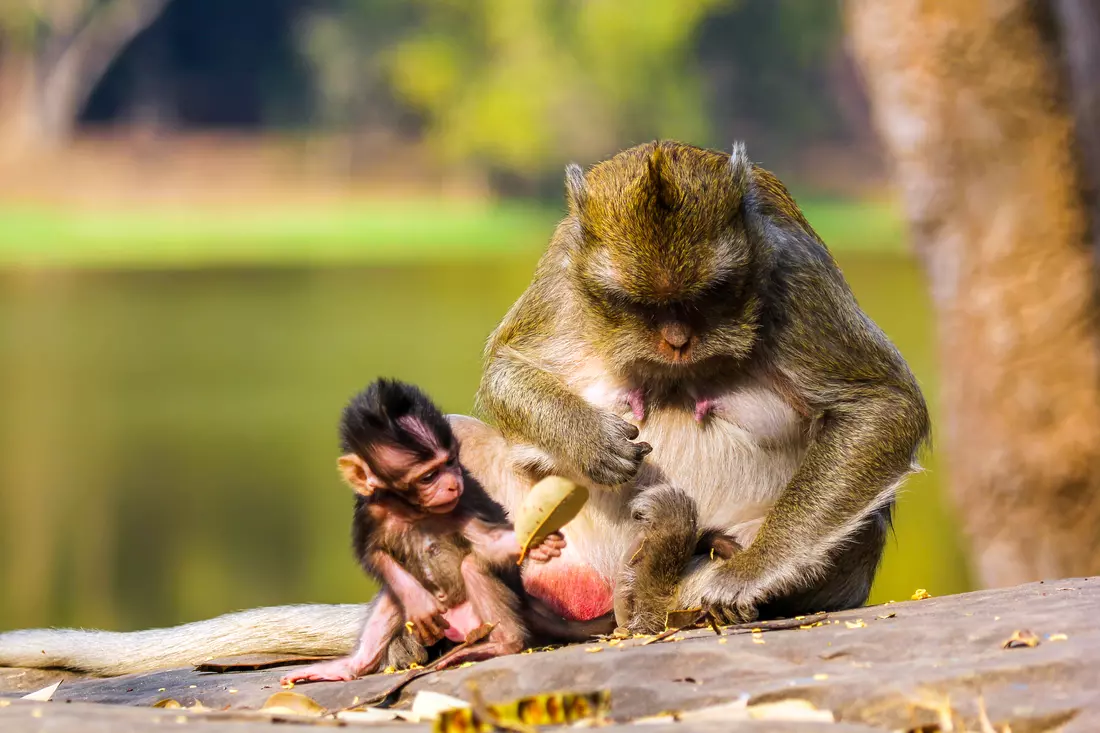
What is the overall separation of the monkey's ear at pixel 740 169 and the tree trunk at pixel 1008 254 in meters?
5.91

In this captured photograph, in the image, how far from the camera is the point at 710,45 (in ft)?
177

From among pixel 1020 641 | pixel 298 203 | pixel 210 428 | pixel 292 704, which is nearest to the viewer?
pixel 1020 641

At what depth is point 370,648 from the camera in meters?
5.75

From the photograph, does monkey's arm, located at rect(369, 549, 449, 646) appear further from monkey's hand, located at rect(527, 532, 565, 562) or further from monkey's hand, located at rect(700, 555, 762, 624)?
monkey's hand, located at rect(700, 555, 762, 624)

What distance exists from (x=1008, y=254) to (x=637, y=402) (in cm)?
617

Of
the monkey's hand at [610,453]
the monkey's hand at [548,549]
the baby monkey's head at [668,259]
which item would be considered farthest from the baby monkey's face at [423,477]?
the baby monkey's head at [668,259]

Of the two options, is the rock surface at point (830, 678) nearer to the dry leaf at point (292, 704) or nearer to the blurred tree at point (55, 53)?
the dry leaf at point (292, 704)

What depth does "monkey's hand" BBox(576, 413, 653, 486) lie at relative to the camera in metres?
5.61

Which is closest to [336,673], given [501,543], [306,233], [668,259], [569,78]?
[501,543]

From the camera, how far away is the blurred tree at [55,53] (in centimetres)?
5347

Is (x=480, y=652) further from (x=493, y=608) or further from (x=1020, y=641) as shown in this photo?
(x=1020, y=641)

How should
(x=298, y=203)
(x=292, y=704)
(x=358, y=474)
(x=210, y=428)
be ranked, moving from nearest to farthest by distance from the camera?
(x=292, y=704) < (x=358, y=474) < (x=210, y=428) < (x=298, y=203)

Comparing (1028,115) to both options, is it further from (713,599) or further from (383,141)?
(383,141)

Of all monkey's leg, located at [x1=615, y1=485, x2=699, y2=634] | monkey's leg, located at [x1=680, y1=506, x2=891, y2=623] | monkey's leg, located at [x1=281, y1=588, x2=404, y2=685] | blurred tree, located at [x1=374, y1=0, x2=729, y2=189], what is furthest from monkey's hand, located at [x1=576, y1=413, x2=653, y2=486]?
blurred tree, located at [x1=374, y1=0, x2=729, y2=189]
